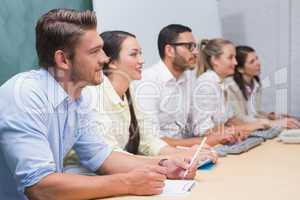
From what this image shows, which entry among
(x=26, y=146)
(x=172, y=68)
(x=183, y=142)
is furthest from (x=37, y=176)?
(x=172, y=68)

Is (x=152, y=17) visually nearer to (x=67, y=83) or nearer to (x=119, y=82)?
(x=119, y=82)

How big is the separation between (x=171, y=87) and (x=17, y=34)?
1.03 m

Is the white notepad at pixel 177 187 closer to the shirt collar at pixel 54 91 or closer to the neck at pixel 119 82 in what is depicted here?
the shirt collar at pixel 54 91

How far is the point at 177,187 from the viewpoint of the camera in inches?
57.0

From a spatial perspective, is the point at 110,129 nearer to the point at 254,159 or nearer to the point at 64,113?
the point at 64,113

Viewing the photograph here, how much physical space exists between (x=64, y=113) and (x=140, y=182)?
38cm

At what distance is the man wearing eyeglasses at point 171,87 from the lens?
8.18ft

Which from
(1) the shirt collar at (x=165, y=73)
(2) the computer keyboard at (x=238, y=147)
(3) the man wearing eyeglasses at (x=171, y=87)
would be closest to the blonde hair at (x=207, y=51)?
(3) the man wearing eyeglasses at (x=171, y=87)

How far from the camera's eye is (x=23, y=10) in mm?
2035

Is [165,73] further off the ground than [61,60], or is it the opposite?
[61,60]

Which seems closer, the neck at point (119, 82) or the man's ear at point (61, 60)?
the man's ear at point (61, 60)

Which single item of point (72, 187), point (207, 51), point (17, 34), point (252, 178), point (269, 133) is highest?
point (17, 34)

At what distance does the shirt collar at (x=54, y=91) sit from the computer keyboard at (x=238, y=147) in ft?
2.73

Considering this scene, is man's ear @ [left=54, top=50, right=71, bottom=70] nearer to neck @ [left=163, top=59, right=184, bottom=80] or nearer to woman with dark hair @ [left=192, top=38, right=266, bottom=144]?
woman with dark hair @ [left=192, top=38, right=266, bottom=144]
